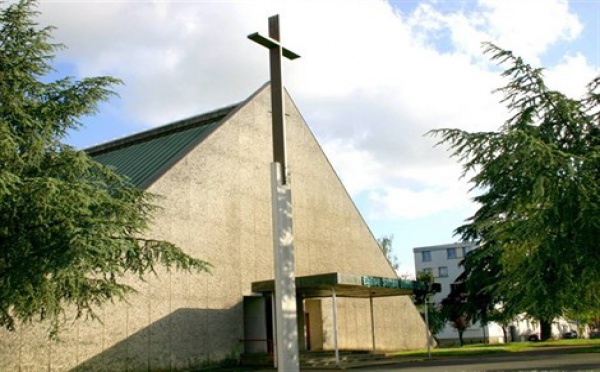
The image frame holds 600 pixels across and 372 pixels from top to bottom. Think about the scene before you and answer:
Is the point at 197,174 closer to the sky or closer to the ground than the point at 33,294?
closer to the sky

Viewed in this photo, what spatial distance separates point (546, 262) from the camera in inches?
391

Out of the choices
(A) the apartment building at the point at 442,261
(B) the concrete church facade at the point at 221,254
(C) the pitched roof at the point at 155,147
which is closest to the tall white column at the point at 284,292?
(B) the concrete church facade at the point at 221,254

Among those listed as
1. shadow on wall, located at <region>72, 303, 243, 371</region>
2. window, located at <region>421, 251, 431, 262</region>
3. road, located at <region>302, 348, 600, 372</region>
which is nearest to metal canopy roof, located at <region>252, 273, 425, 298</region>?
shadow on wall, located at <region>72, 303, 243, 371</region>

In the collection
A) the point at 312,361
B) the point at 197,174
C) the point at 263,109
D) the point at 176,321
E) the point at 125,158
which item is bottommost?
the point at 312,361

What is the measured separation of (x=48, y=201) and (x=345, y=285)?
13489 mm

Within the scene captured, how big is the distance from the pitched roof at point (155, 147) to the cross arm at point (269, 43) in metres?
13.5

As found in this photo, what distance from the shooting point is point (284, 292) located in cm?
917

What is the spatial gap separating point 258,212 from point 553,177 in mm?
19381

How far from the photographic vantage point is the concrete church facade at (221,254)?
21281 millimetres

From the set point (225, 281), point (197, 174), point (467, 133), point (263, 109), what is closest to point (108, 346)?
point (225, 281)

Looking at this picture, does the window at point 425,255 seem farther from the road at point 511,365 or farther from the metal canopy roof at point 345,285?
the road at point 511,365

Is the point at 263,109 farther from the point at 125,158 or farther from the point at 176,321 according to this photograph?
the point at 176,321

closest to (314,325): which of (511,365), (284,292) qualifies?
(511,365)

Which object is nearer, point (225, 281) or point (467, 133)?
point (467, 133)
